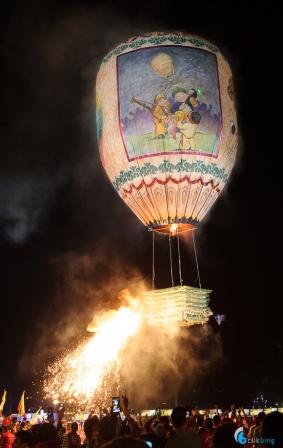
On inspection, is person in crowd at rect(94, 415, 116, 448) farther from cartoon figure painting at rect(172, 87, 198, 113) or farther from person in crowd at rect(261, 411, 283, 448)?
A: cartoon figure painting at rect(172, 87, 198, 113)

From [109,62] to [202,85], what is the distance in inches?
131

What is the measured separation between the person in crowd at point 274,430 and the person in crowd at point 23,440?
126 inches

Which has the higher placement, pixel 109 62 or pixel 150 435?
pixel 109 62

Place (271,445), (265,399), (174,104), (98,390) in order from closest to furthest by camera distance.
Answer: (271,445) < (174,104) < (98,390) < (265,399)

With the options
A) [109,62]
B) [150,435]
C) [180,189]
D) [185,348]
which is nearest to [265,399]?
[185,348]

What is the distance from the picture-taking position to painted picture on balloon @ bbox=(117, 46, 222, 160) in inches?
675

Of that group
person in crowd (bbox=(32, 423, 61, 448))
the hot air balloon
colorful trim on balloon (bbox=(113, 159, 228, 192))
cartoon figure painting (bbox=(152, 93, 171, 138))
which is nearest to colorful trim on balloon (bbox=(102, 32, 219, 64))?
the hot air balloon

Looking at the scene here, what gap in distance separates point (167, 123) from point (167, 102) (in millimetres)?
659

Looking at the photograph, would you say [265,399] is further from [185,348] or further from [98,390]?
[98,390]

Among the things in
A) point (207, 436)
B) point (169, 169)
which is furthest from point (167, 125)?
point (207, 436)

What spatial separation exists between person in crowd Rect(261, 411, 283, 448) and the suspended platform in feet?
56.4

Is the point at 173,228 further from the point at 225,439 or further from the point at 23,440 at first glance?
the point at 225,439

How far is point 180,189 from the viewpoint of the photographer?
717 inches

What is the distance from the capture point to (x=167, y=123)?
56.2 feet
